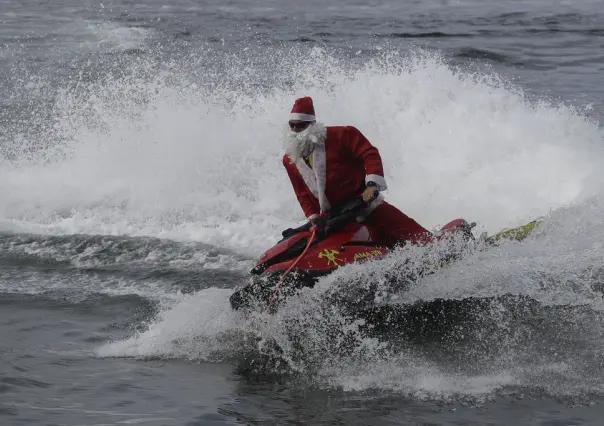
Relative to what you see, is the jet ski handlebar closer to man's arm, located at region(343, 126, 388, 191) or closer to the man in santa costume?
the man in santa costume

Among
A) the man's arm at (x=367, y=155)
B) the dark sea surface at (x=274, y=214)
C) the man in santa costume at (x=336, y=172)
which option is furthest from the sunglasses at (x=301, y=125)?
the dark sea surface at (x=274, y=214)

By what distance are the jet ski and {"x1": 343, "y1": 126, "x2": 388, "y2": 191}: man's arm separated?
0.96 feet

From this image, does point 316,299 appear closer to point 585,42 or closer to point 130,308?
point 130,308

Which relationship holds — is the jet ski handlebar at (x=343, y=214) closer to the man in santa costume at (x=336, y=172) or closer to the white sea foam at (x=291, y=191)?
the man in santa costume at (x=336, y=172)

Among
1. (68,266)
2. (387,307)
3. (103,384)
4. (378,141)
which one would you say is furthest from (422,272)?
(378,141)

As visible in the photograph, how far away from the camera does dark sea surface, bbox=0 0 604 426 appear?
681cm

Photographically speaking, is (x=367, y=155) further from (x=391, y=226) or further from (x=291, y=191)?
(x=291, y=191)

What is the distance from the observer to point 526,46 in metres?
22.2

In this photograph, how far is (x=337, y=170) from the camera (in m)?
7.88

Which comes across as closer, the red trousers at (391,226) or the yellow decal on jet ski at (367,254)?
the yellow decal on jet ski at (367,254)

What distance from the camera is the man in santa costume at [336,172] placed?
773cm

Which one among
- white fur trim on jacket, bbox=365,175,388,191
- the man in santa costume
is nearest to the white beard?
the man in santa costume

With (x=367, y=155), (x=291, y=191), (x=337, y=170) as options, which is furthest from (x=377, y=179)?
(x=291, y=191)

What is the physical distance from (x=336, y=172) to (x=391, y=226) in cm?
68
